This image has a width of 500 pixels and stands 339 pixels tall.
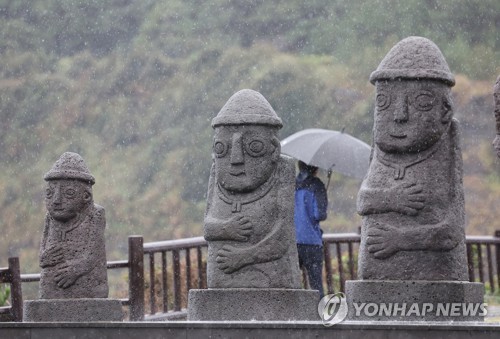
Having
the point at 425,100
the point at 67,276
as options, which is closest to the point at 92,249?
the point at 67,276

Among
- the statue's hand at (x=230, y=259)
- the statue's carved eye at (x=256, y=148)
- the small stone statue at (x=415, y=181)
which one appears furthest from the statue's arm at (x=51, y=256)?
the small stone statue at (x=415, y=181)


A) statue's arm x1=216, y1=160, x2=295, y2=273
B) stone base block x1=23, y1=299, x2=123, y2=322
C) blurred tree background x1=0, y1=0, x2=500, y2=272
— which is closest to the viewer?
statue's arm x1=216, y1=160, x2=295, y2=273

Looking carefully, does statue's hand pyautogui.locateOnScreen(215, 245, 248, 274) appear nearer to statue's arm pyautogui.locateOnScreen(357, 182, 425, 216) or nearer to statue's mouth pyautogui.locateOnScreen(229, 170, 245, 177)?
statue's mouth pyautogui.locateOnScreen(229, 170, 245, 177)

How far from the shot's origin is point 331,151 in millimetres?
14789

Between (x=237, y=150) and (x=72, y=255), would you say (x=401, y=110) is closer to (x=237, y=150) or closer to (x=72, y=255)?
(x=237, y=150)

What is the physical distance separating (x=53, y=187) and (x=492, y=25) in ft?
67.7

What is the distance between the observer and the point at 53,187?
10.7 meters

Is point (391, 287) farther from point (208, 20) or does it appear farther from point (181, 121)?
point (208, 20)

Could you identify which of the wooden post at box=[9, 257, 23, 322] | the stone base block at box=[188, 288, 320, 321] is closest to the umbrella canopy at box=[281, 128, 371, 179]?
the wooden post at box=[9, 257, 23, 322]

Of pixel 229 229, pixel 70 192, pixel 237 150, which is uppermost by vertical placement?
pixel 237 150

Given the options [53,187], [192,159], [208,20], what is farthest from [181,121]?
[53,187]

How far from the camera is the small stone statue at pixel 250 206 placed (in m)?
9.56

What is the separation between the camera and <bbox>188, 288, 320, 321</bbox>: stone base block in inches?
369

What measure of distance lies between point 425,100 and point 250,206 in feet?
5.57
